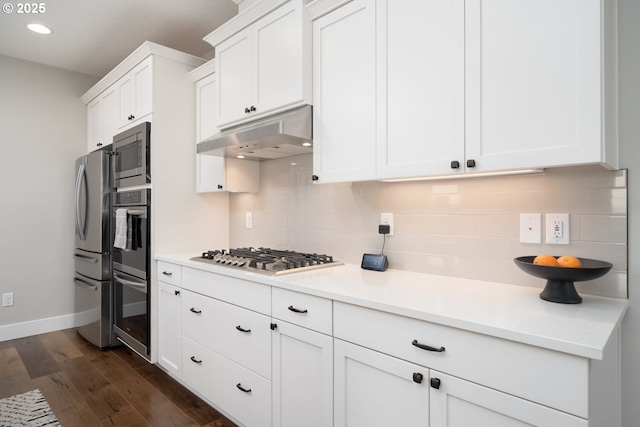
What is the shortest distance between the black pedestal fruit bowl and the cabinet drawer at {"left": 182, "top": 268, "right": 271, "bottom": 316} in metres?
1.14

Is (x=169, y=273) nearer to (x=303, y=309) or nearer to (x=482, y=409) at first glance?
(x=303, y=309)

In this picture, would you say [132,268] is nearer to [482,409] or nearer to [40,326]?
[40,326]

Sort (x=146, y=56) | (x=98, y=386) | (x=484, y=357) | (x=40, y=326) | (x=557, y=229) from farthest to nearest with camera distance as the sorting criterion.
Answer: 1. (x=40, y=326)
2. (x=146, y=56)
3. (x=98, y=386)
4. (x=557, y=229)
5. (x=484, y=357)

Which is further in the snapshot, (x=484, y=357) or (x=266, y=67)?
(x=266, y=67)

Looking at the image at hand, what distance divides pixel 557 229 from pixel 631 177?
298 mm

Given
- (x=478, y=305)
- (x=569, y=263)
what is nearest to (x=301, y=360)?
(x=478, y=305)

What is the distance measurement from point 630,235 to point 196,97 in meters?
2.91

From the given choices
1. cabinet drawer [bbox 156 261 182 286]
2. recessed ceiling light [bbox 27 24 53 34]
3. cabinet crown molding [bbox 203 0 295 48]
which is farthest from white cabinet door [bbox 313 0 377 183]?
recessed ceiling light [bbox 27 24 53 34]

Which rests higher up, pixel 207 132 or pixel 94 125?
pixel 94 125

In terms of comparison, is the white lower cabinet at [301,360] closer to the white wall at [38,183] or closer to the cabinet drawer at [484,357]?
the cabinet drawer at [484,357]

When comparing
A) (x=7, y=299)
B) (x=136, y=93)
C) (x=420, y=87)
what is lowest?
(x=7, y=299)

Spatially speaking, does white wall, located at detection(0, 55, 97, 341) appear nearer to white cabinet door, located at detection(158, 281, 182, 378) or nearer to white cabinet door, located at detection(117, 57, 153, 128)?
white cabinet door, located at detection(117, 57, 153, 128)

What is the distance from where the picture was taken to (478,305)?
1.21 metres

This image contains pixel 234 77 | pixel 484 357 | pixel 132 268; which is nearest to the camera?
pixel 484 357
